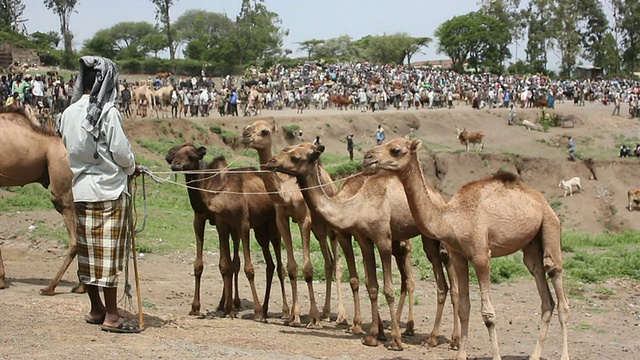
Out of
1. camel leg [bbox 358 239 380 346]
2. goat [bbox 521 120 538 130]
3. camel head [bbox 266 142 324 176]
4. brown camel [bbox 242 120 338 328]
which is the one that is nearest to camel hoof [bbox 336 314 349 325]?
brown camel [bbox 242 120 338 328]

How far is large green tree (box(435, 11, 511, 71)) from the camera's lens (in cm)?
10040

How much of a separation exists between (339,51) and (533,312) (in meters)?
115

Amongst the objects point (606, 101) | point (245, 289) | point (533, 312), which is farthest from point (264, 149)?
point (606, 101)

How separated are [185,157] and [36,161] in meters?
2.66

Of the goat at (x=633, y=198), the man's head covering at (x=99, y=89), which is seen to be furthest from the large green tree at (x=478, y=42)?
the man's head covering at (x=99, y=89)

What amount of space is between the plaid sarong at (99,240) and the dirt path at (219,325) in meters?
0.62

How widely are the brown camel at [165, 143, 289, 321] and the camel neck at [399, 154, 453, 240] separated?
261 cm

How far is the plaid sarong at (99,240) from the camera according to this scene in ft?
29.7

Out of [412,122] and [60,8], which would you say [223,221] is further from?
[60,8]

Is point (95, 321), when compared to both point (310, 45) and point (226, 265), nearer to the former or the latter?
point (226, 265)

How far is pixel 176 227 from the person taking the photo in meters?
20.8

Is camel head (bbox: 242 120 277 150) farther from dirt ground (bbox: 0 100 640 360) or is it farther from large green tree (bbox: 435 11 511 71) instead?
large green tree (bbox: 435 11 511 71)

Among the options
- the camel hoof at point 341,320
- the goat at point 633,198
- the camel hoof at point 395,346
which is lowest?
the goat at point 633,198

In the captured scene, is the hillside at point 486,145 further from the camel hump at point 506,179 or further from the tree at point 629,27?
the tree at point 629,27
